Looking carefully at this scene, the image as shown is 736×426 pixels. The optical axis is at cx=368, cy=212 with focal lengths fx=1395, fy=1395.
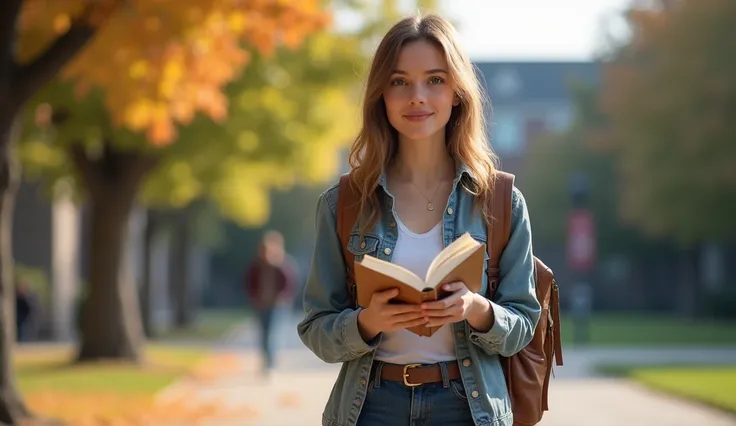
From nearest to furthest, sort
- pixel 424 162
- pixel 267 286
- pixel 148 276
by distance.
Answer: pixel 424 162
pixel 267 286
pixel 148 276

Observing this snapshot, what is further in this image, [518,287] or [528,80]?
[528,80]

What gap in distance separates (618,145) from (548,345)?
40.2 metres

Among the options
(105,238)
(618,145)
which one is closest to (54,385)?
(105,238)

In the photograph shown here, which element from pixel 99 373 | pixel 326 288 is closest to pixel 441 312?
pixel 326 288

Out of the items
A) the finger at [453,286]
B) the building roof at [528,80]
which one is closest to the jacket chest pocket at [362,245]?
the finger at [453,286]

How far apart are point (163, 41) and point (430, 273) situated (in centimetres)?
870

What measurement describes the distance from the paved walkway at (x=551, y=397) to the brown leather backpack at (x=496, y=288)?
350 inches

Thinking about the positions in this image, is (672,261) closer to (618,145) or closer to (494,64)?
(618,145)

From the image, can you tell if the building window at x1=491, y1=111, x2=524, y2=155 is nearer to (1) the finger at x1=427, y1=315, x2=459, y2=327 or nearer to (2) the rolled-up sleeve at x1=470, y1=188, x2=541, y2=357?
(2) the rolled-up sleeve at x1=470, y1=188, x2=541, y2=357

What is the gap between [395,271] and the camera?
11.9 feet

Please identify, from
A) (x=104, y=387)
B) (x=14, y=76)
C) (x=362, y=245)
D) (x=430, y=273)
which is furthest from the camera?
(x=104, y=387)

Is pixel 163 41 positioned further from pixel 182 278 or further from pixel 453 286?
pixel 182 278

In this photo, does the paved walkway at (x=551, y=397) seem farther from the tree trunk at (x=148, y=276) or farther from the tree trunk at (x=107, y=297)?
the tree trunk at (x=148, y=276)

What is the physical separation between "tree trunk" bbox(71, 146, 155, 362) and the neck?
700 inches
